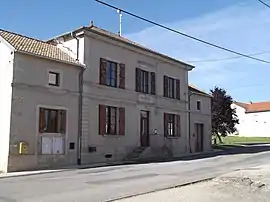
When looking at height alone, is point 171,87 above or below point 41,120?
above

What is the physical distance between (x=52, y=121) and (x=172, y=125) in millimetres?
13324

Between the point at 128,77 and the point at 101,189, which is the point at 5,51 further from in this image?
the point at 101,189

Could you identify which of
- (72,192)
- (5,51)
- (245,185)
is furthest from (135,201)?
(5,51)

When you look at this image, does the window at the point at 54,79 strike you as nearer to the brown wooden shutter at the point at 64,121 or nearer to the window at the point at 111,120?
the brown wooden shutter at the point at 64,121

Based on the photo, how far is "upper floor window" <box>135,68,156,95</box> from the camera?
30.1m

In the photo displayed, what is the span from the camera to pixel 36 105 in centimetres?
2202

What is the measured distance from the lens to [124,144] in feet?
91.7

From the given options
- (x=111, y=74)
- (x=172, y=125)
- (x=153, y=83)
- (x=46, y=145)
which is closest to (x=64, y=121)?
(x=46, y=145)

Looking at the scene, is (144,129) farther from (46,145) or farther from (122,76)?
(46,145)

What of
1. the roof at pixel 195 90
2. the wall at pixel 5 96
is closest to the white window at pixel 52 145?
the wall at pixel 5 96

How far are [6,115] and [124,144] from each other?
31.4ft

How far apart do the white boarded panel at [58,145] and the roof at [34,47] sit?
4685mm

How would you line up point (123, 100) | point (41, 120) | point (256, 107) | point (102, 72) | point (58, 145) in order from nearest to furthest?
point (41, 120), point (58, 145), point (102, 72), point (123, 100), point (256, 107)

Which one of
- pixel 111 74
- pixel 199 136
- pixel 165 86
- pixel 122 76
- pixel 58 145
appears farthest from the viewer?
pixel 199 136
